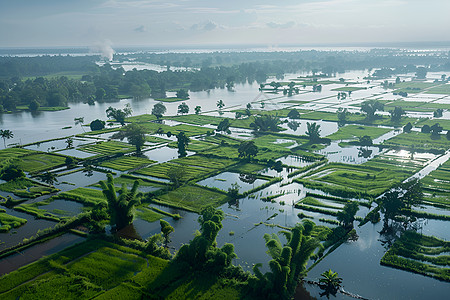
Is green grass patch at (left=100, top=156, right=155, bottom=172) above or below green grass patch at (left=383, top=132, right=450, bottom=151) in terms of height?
above

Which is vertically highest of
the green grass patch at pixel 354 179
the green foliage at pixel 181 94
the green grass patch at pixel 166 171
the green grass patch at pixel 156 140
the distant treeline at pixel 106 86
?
the distant treeline at pixel 106 86

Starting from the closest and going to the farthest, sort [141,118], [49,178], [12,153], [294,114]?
1. [49,178]
2. [12,153]
3. [294,114]
4. [141,118]

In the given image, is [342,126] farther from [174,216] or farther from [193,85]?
[193,85]

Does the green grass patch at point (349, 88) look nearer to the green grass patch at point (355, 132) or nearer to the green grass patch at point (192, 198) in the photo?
the green grass patch at point (355, 132)

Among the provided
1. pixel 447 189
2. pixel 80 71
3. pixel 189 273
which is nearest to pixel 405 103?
pixel 447 189

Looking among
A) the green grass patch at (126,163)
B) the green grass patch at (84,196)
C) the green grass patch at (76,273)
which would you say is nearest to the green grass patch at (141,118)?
the green grass patch at (126,163)

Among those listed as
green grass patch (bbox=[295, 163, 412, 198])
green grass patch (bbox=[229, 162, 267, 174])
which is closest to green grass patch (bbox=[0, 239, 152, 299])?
green grass patch (bbox=[229, 162, 267, 174])

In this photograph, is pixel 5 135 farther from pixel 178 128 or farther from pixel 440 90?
pixel 440 90

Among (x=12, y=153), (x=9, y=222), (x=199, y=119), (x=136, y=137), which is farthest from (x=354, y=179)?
(x=12, y=153)

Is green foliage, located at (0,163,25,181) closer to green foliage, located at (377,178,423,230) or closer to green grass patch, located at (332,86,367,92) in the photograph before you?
green foliage, located at (377,178,423,230)
